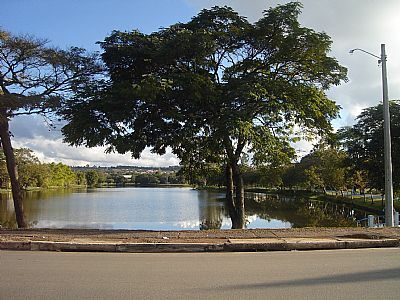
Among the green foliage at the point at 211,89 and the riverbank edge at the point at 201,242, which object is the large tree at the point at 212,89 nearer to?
the green foliage at the point at 211,89

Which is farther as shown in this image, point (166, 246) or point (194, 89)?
point (194, 89)

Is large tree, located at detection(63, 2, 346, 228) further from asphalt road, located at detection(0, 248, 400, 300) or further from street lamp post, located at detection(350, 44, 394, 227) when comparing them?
asphalt road, located at detection(0, 248, 400, 300)

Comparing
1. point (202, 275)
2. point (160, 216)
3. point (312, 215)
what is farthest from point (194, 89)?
point (312, 215)

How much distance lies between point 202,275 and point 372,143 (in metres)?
35.8

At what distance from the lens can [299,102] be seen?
18.6 m

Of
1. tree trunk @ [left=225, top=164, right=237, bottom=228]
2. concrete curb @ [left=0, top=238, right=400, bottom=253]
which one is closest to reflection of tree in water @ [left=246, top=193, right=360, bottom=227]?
tree trunk @ [left=225, top=164, right=237, bottom=228]

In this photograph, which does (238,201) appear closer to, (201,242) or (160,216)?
(201,242)

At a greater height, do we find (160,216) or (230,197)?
(230,197)

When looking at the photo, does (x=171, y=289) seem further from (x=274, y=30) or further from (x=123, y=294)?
(x=274, y=30)

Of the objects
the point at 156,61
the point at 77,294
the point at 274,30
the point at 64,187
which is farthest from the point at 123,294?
the point at 64,187

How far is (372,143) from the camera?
130 feet

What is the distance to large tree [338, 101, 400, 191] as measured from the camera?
1476 inches

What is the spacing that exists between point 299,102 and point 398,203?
118 feet

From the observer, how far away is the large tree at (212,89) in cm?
1748
